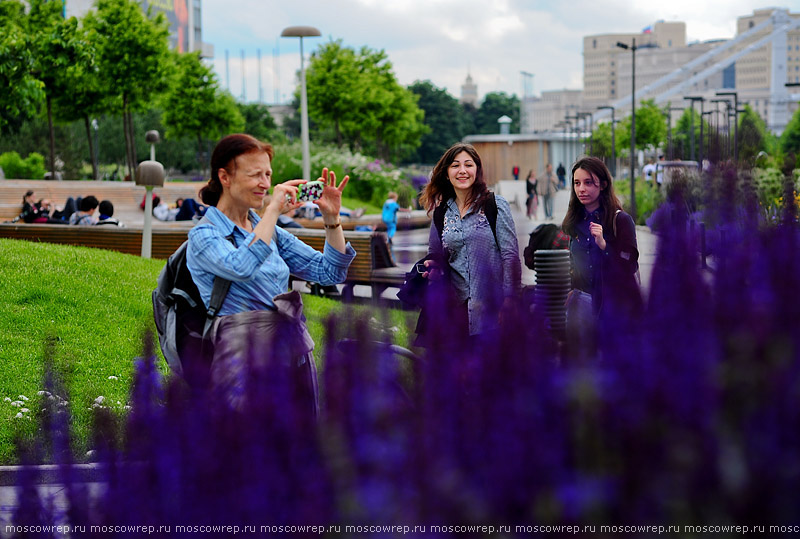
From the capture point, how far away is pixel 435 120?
124125mm

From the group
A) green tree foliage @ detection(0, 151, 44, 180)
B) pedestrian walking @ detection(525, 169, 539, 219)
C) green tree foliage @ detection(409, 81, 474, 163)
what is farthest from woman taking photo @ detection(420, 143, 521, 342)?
green tree foliage @ detection(409, 81, 474, 163)

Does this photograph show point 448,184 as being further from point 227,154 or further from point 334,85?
point 334,85

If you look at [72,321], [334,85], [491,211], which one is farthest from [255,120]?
[491,211]

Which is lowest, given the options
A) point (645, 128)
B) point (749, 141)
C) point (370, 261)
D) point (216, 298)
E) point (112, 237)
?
point (370, 261)

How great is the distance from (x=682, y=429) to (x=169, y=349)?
2599mm

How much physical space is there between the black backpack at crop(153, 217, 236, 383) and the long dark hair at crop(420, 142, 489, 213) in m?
1.91

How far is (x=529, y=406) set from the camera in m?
1.57

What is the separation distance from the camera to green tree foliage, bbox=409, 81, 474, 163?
12306 cm

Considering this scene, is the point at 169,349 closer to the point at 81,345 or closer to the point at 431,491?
the point at 431,491

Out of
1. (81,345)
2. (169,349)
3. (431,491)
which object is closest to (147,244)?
(81,345)

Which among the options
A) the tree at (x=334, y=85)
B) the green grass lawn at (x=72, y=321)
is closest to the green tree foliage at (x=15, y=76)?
the green grass lawn at (x=72, y=321)

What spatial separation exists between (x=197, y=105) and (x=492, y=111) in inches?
4207

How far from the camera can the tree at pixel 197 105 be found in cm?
5109

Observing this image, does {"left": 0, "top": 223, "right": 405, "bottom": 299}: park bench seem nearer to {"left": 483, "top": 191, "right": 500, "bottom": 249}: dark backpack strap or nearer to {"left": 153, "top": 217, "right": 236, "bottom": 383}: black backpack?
{"left": 483, "top": 191, "right": 500, "bottom": 249}: dark backpack strap
